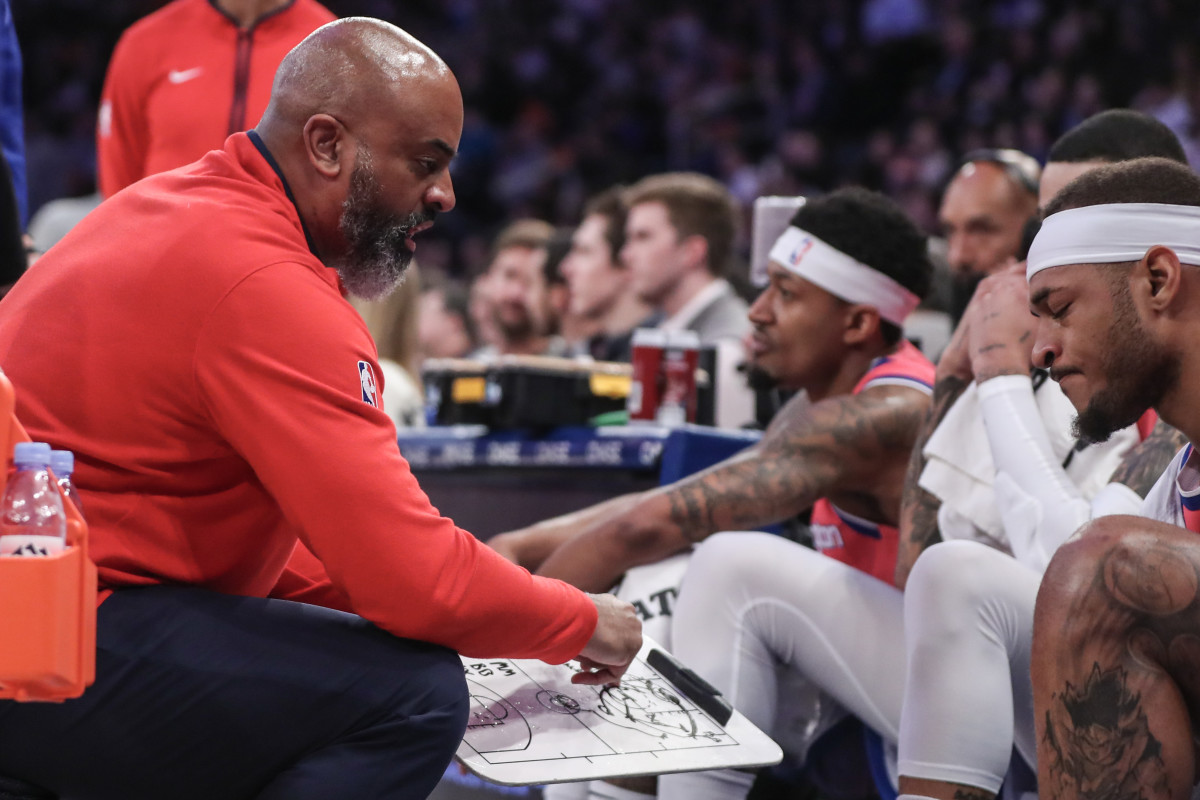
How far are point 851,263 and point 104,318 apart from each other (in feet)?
6.05

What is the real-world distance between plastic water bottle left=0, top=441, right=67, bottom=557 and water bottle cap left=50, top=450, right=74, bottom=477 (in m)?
0.04

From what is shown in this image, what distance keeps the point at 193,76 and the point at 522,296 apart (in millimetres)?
3161

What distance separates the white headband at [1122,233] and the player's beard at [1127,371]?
0.06m

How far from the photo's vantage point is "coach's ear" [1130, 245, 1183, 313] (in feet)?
6.30

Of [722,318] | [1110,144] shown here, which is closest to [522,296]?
[722,318]

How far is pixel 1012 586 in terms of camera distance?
7.09 ft

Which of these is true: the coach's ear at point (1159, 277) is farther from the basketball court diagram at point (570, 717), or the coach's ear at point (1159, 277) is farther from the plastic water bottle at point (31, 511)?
the plastic water bottle at point (31, 511)

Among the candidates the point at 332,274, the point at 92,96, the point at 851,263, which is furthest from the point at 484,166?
the point at 332,274

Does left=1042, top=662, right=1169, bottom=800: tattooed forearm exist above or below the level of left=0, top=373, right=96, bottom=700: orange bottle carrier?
below

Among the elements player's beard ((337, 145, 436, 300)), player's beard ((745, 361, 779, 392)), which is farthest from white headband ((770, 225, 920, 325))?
player's beard ((337, 145, 436, 300))

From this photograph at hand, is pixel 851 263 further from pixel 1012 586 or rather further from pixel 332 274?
pixel 332 274

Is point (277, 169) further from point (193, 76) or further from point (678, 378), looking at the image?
point (678, 378)

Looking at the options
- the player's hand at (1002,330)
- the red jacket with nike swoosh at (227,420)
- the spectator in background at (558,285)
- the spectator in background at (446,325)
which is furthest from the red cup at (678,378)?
the spectator in background at (446,325)

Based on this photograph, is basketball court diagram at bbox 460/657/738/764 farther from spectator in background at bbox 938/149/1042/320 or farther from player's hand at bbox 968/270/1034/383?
spectator in background at bbox 938/149/1042/320
